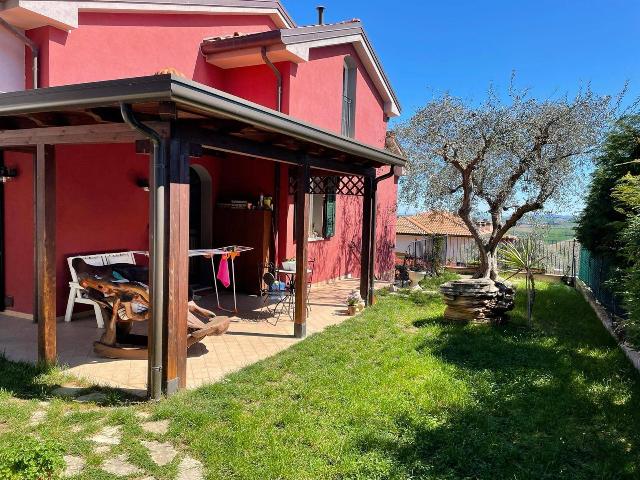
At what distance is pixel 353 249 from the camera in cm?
1295

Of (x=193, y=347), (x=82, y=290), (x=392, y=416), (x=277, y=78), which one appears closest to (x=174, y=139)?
(x=193, y=347)

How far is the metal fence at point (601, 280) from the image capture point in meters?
7.70

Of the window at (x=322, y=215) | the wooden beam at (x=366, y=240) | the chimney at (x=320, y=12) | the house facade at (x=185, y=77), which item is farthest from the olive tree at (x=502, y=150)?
the wooden beam at (x=366, y=240)

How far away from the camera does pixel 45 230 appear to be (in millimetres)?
4676

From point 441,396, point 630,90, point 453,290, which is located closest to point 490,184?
point 630,90

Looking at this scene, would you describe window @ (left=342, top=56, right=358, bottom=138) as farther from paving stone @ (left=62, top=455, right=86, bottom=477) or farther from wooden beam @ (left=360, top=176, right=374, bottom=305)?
paving stone @ (left=62, top=455, right=86, bottom=477)

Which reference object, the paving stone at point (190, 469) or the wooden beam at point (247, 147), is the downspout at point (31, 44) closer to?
the wooden beam at point (247, 147)

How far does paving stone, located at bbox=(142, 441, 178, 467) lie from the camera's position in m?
3.26

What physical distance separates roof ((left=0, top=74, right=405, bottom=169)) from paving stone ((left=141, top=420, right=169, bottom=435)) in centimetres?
260

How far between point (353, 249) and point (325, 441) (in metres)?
9.54

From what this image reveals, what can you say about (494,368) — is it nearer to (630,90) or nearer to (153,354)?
(153,354)

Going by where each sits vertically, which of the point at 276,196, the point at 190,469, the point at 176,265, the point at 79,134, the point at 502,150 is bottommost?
the point at 190,469

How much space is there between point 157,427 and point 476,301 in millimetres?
5367

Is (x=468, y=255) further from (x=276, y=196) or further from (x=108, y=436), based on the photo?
(x=108, y=436)
